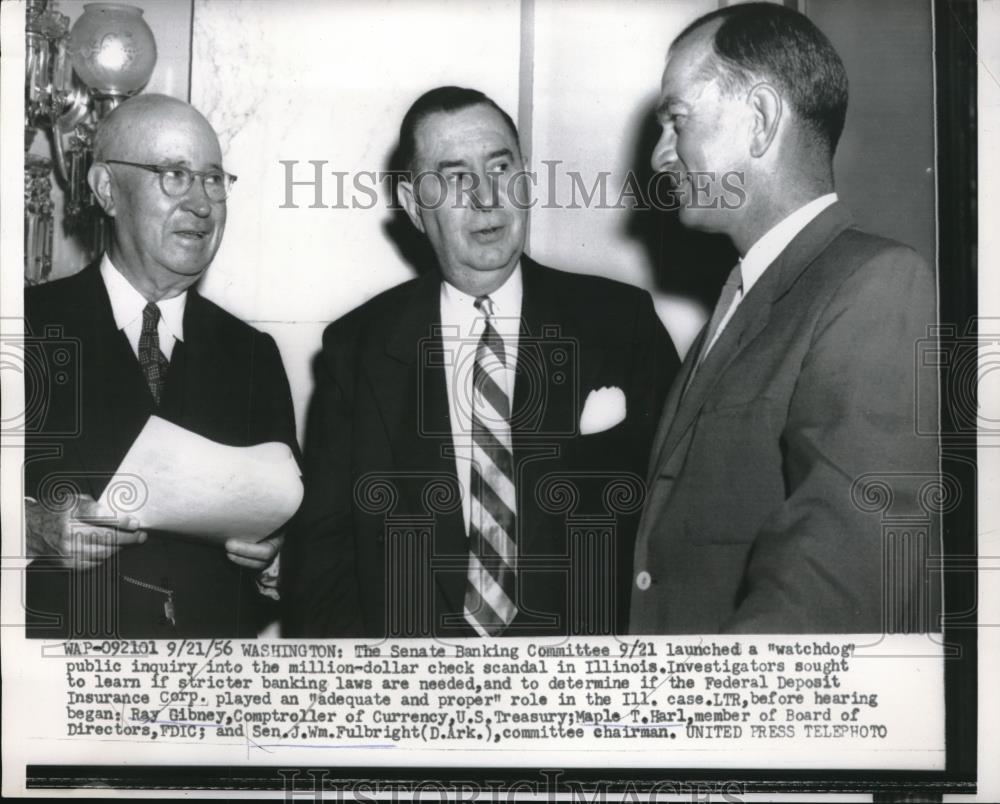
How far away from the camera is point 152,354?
2141 mm

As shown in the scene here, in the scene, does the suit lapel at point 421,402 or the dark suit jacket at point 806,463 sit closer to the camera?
the dark suit jacket at point 806,463

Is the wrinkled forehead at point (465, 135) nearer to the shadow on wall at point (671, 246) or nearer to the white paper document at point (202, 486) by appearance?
the shadow on wall at point (671, 246)

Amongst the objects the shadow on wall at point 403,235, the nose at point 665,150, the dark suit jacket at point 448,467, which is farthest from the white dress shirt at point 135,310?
the nose at point 665,150

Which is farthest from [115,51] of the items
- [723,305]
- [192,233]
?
[723,305]

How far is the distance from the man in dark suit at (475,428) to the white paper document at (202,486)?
0.05 m

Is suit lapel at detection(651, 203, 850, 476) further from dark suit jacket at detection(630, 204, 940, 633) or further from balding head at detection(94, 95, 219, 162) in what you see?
balding head at detection(94, 95, 219, 162)

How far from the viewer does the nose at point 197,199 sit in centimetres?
212

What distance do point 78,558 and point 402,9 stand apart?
1.11m

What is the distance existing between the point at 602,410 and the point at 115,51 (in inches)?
41.3

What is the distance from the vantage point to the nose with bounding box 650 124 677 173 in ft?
6.95

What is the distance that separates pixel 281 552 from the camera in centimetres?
212

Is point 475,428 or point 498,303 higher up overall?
point 498,303

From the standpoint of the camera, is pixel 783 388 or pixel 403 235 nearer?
pixel 783 388

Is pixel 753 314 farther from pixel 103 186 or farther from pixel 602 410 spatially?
pixel 103 186
